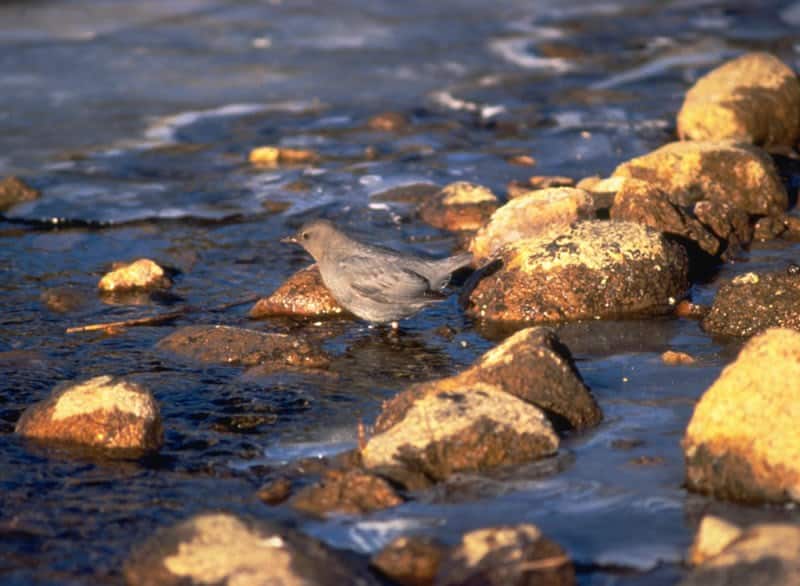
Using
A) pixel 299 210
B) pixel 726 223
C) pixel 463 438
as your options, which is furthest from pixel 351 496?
pixel 299 210

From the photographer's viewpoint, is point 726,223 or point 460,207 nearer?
point 726,223

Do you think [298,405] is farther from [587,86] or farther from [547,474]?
[587,86]

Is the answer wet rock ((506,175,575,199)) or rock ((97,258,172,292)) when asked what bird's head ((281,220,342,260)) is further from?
wet rock ((506,175,575,199))

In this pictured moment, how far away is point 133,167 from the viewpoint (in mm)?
11547

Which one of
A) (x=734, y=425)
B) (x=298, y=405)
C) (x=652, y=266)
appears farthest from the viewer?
(x=652, y=266)

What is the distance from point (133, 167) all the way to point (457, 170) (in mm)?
2985

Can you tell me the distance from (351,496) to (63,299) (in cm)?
382

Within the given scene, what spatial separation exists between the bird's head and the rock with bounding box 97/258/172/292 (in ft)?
3.58

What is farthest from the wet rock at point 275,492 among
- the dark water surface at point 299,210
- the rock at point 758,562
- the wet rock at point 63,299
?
the wet rock at point 63,299

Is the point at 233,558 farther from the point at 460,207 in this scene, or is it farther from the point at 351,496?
the point at 460,207

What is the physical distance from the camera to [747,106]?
35.0 ft

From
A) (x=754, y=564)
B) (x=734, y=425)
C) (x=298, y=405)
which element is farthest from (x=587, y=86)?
(x=754, y=564)

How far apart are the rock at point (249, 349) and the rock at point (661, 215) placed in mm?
2379

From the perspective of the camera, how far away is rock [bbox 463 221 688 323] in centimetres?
736
